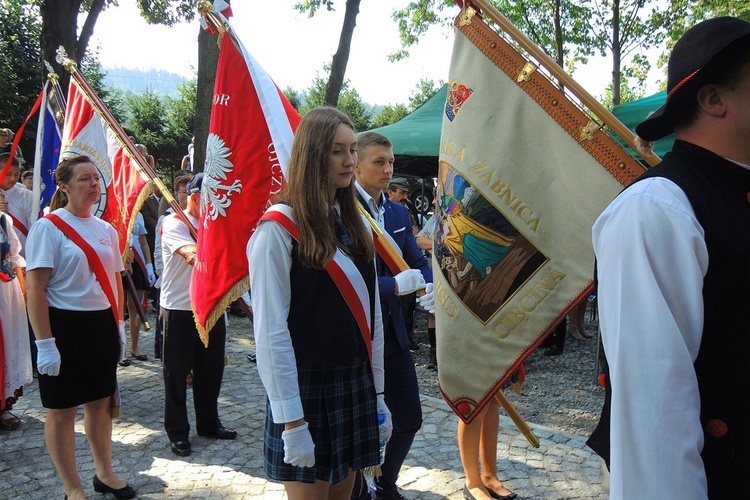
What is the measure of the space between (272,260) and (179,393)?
292cm

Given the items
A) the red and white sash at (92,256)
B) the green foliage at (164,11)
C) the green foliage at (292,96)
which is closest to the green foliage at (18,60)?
the green foliage at (164,11)

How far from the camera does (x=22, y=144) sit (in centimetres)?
1820

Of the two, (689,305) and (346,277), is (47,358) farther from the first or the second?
(689,305)

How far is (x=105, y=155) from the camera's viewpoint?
18.1ft

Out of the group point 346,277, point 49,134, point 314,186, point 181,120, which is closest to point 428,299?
point 346,277

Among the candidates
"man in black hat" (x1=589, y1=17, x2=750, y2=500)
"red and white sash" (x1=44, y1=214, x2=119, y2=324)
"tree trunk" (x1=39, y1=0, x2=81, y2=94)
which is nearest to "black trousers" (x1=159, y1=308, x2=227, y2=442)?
"red and white sash" (x1=44, y1=214, x2=119, y2=324)

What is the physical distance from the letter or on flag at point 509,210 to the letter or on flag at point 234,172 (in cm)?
121

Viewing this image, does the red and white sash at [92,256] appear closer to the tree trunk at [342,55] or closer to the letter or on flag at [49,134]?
the letter or on flag at [49,134]

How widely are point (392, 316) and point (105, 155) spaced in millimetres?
3441

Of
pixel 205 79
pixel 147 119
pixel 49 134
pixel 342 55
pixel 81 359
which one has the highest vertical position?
pixel 147 119

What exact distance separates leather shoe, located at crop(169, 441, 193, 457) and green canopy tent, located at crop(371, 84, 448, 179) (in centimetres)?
515

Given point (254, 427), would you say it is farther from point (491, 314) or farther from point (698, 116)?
point (698, 116)

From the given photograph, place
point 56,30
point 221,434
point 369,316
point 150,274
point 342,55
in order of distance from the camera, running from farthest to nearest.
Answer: point 342,55, point 56,30, point 150,274, point 221,434, point 369,316

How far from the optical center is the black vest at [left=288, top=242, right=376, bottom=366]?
95.8 inches
